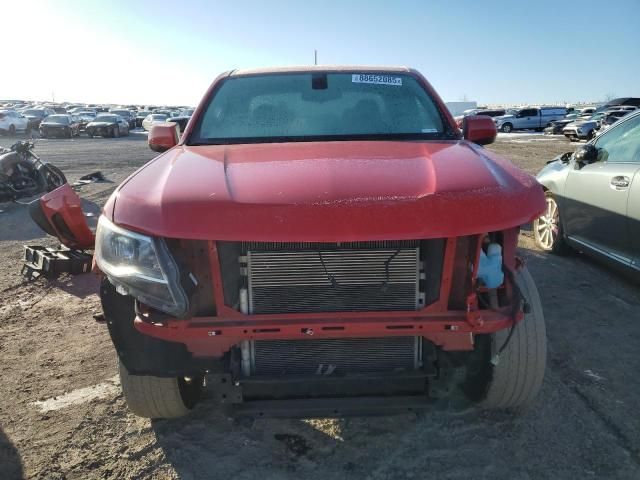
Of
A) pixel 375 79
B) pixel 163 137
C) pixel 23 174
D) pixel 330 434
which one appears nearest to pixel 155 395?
pixel 330 434

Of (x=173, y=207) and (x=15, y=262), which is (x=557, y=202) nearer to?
(x=173, y=207)

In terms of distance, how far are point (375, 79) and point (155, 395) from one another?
2430 mm

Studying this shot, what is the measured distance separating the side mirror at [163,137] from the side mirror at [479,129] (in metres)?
2.00

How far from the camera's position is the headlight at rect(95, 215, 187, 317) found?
6.56 feet

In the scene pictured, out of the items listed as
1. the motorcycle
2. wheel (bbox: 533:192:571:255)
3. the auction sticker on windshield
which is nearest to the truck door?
wheel (bbox: 533:192:571:255)

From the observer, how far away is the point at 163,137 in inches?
140

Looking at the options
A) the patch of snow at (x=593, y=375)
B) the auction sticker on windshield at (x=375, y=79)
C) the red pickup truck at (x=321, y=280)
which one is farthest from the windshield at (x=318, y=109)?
the patch of snow at (x=593, y=375)

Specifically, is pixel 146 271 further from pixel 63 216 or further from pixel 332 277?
pixel 63 216

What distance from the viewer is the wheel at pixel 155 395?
8.07 ft

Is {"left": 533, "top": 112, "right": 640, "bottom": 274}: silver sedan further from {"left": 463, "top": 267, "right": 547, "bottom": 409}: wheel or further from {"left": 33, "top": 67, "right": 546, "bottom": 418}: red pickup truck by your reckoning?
{"left": 33, "top": 67, "right": 546, "bottom": 418}: red pickup truck

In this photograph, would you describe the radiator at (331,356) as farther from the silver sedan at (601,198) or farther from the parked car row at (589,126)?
the parked car row at (589,126)

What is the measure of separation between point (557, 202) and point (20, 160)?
9.31 meters

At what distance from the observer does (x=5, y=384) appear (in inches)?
127

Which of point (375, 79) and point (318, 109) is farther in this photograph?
point (375, 79)
